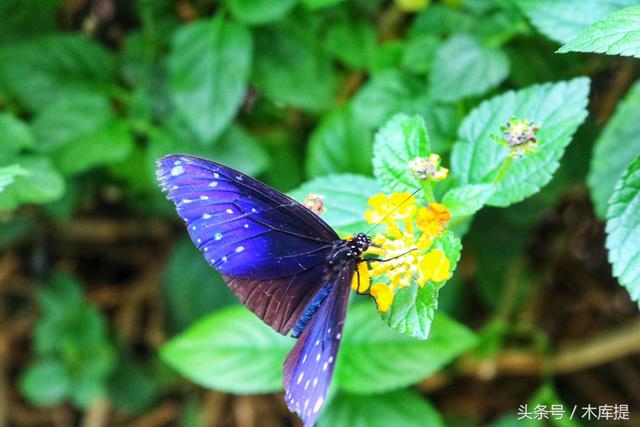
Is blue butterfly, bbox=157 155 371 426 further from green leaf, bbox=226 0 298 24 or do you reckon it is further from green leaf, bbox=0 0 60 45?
green leaf, bbox=0 0 60 45

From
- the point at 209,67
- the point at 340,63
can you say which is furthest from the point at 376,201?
the point at 340,63

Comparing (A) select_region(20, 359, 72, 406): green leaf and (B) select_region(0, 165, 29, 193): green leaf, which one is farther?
(A) select_region(20, 359, 72, 406): green leaf

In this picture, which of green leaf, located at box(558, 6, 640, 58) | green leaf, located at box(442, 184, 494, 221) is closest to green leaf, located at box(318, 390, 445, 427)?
green leaf, located at box(442, 184, 494, 221)

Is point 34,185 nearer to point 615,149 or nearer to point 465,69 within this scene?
point 465,69

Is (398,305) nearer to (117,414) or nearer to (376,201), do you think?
(376,201)

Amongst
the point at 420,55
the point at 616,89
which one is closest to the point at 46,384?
the point at 420,55
